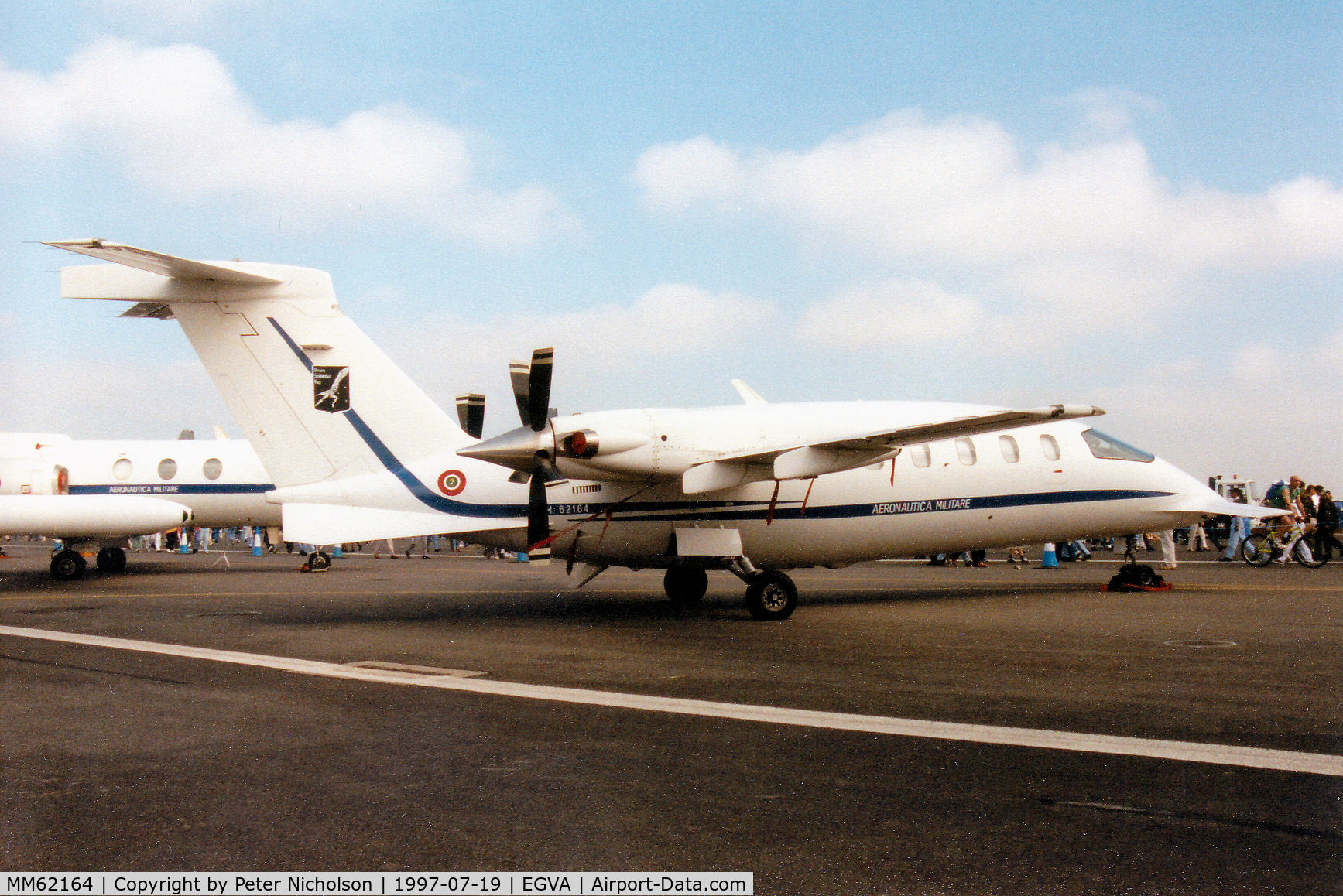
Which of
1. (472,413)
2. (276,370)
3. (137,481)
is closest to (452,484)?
(472,413)

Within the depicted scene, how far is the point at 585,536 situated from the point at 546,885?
9851 mm

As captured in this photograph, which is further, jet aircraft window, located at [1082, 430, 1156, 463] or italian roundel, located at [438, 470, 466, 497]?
jet aircraft window, located at [1082, 430, 1156, 463]

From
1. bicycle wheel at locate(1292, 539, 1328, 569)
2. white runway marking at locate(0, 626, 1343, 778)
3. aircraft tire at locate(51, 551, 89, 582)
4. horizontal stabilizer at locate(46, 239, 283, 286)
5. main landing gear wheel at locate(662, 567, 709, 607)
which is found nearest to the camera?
white runway marking at locate(0, 626, 1343, 778)

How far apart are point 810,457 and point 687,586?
4573 millimetres

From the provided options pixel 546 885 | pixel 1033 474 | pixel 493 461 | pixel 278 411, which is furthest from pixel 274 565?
pixel 546 885

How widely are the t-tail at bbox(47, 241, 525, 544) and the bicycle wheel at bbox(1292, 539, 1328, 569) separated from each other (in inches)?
874

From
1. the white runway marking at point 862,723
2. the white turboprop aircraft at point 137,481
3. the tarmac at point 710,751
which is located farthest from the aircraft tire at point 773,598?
the white turboprop aircraft at point 137,481

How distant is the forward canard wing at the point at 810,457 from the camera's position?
12.2 metres

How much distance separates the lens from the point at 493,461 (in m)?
12.1

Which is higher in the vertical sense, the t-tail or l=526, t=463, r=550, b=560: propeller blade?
the t-tail

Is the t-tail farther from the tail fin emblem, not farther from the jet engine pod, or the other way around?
the jet engine pod

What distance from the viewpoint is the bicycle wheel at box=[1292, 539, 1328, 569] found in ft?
81.7
